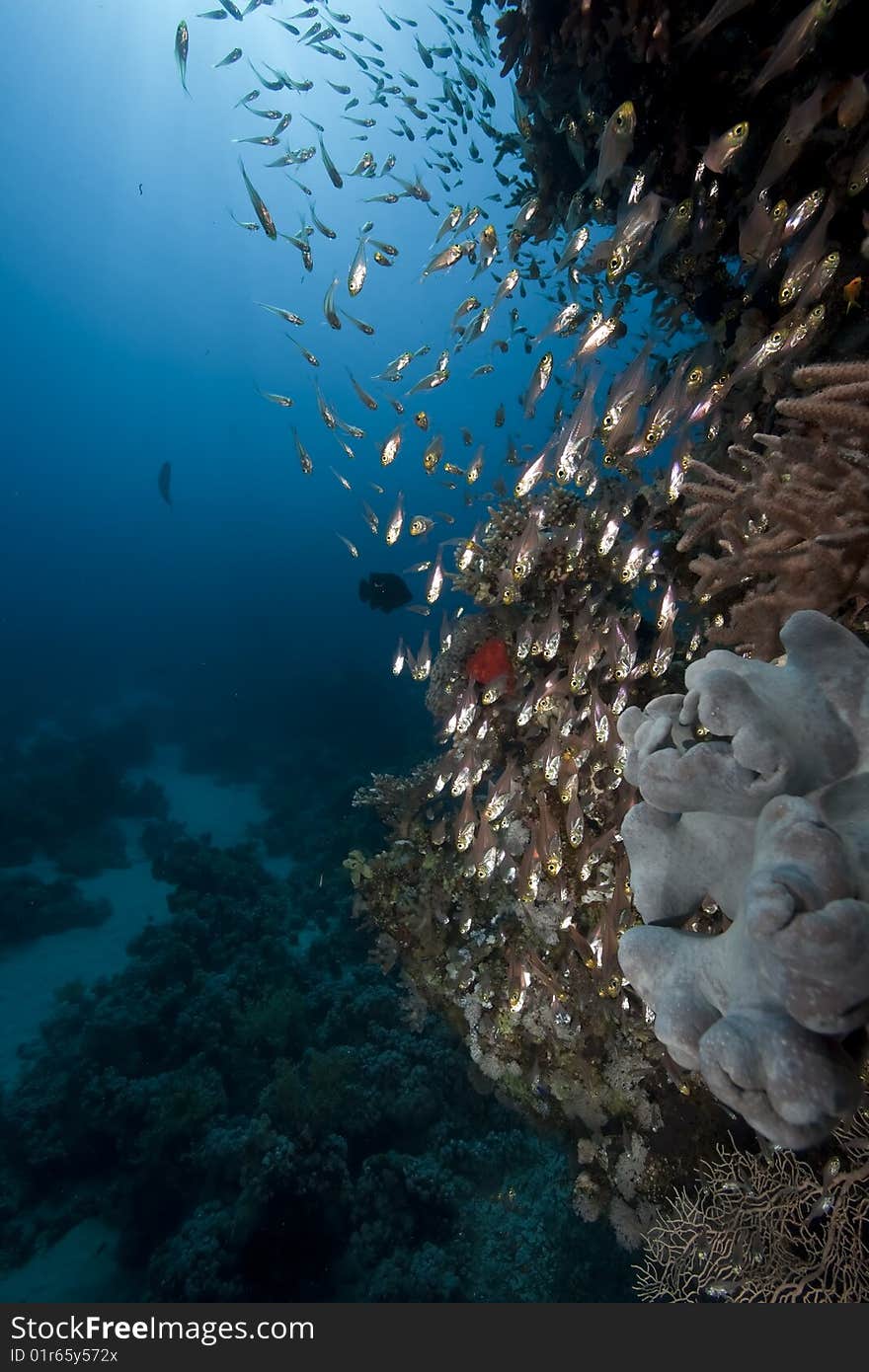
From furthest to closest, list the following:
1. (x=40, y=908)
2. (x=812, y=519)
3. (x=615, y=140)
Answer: (x=40, y=908) < (x=615, y=140) < (x=812, y=519)

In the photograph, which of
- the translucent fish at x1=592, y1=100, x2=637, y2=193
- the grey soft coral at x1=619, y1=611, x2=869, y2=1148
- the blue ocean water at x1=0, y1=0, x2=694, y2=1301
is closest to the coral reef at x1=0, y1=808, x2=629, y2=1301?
the blue ocean water at x1=0, y1=0, x2=694, y2=1301

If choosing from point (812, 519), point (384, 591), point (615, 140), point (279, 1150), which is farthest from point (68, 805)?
point (812, 519)

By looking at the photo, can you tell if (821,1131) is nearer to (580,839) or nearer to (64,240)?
(580,839)

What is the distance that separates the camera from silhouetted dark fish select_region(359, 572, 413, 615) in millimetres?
14398

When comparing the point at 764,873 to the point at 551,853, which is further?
the point at 551,853

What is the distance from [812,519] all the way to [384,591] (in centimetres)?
1172

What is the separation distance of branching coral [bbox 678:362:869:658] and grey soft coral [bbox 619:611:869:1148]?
1096mm

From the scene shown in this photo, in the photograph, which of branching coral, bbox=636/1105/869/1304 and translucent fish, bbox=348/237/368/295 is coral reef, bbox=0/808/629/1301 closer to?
branching coral, bbox=636/1105/869/1304

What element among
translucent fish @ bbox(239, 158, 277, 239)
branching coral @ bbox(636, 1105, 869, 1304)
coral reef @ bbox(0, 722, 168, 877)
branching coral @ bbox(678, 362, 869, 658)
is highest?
coral reef @ bbox(0, 722, 168, 877)

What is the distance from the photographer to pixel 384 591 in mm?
14523

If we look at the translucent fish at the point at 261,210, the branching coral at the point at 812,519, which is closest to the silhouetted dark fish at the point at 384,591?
the translucent fish at the point at 261,210

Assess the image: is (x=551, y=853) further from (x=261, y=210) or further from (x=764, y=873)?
(x=261, y=210)

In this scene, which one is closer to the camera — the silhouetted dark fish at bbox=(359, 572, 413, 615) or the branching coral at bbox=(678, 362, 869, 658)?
the branching coral at bbox=(678, 362, 869, 658)

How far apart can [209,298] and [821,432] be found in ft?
430
